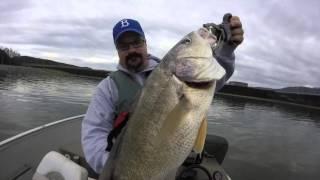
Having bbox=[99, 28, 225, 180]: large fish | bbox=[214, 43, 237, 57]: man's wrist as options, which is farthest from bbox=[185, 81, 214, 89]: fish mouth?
bbox=[214, 43, 237, 57]: man's wrist

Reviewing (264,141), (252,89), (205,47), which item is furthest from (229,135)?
(252,89)

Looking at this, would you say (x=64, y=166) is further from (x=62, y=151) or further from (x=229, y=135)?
(x=229, y=135)

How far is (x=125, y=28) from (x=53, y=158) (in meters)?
2.00

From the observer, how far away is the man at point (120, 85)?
4.25m

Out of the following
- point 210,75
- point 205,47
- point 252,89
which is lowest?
point 252,89

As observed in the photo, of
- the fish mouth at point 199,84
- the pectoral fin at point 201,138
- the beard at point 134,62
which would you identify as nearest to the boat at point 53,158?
the beard at point 134,62

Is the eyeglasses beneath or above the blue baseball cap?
beneath

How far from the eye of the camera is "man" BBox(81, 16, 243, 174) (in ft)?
14.0

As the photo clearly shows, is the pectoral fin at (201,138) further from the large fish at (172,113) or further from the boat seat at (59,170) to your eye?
the boat seat at (59,170)

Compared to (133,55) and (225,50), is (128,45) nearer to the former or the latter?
(133,55)

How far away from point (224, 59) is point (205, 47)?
5.15 ft

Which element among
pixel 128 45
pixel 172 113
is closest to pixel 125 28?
pixel 128 45

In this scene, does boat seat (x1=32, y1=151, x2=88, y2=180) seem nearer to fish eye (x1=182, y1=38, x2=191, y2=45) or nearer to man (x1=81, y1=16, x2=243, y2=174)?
man (x1=81, y1=16, x2=243, y2=174)

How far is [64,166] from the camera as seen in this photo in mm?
5012
